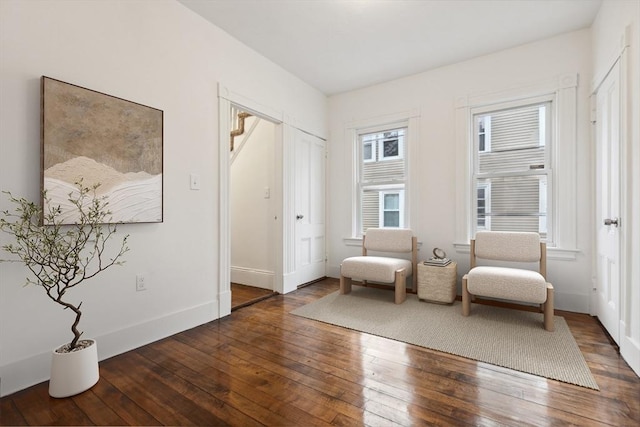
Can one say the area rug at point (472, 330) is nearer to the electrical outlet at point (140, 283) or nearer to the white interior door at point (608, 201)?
the white interior door at point (608, 201)

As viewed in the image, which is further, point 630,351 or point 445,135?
point 445,135

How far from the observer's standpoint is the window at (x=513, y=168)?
3131 mm

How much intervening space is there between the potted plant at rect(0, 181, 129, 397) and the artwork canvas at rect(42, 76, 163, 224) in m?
0.06

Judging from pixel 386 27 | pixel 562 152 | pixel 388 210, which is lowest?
pixel 388 210

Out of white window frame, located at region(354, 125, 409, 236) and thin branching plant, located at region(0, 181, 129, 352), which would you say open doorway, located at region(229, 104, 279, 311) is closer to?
white window frame, located at region(354, 125, 409, 236)

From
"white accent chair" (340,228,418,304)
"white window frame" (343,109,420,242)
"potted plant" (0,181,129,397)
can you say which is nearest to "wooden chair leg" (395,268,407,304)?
"white accent chair" (340,228,418,304)

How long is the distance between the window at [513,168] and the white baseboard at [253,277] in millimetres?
Answer: 2537

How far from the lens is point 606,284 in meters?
2.43

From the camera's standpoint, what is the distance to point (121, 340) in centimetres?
205

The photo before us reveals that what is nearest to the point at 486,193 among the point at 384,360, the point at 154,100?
the point at 384,360

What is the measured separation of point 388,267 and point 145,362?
7.26 feet

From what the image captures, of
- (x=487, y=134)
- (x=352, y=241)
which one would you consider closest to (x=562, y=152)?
(x=487, y=134)

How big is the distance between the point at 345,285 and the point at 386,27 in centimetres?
273

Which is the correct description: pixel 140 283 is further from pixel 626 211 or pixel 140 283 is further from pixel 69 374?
pixel 626 211
